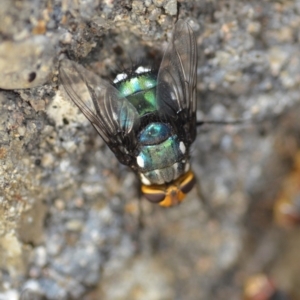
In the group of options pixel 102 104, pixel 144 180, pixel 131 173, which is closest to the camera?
pixel 102 104

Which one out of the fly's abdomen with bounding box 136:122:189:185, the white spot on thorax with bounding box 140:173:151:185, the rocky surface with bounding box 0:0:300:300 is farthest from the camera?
the white spot on thorax with bounding box 140:173:151:185

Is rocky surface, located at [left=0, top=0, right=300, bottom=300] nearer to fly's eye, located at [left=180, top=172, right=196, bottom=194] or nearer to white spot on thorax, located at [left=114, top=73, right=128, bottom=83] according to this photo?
white spot on thorax, located at [left=114, top=73, right=128, bottom=83]

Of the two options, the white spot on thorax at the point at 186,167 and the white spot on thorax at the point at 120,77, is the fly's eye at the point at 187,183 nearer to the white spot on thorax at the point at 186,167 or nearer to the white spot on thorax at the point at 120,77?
the white spot on thorax at the point at 186,167

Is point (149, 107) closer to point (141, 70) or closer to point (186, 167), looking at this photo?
point (141, 70)

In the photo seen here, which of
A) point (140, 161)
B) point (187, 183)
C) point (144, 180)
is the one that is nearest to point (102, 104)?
point (140, 161)

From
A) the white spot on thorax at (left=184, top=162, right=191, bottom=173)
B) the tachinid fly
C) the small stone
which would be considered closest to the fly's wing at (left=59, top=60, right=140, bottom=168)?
the tachinid fly

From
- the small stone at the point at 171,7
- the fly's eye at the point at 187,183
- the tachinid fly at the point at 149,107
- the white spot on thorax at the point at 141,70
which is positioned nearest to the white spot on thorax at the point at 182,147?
the tachinid fly at the point at 149,107

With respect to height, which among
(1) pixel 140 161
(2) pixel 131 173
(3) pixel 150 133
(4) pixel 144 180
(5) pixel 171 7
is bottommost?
(2) pixel 131 173
